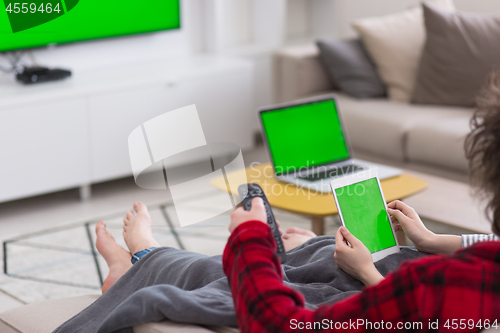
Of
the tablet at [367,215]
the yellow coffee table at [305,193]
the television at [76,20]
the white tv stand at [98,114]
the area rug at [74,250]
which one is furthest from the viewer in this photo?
the television at [76,20]

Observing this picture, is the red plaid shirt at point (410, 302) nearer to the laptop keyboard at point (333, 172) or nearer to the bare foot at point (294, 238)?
the bare foot at point (294, 238)

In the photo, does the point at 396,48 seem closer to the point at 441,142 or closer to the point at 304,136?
the point at 441,142

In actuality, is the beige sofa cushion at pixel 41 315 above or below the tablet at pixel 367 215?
below

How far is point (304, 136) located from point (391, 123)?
0.83 m

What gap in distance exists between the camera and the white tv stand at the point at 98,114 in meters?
2.75

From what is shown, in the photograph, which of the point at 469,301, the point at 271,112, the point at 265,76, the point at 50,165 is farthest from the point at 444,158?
the point at 469,301

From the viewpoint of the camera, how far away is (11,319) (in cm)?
127

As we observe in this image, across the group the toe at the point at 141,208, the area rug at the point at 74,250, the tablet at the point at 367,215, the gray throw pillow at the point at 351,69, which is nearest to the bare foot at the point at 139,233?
the toe at the point at 141,208

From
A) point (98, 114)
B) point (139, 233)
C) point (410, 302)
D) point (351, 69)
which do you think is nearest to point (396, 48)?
point (351, 69)

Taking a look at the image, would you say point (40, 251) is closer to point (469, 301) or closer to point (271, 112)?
point (271, 112)

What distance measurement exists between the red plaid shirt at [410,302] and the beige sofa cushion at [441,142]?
1.90 metres

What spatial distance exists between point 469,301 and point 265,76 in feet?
10.6

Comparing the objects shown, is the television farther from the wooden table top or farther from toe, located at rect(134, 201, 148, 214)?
toe, located at rect(134, 201, 148, 214)

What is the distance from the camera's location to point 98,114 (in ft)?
9.68
